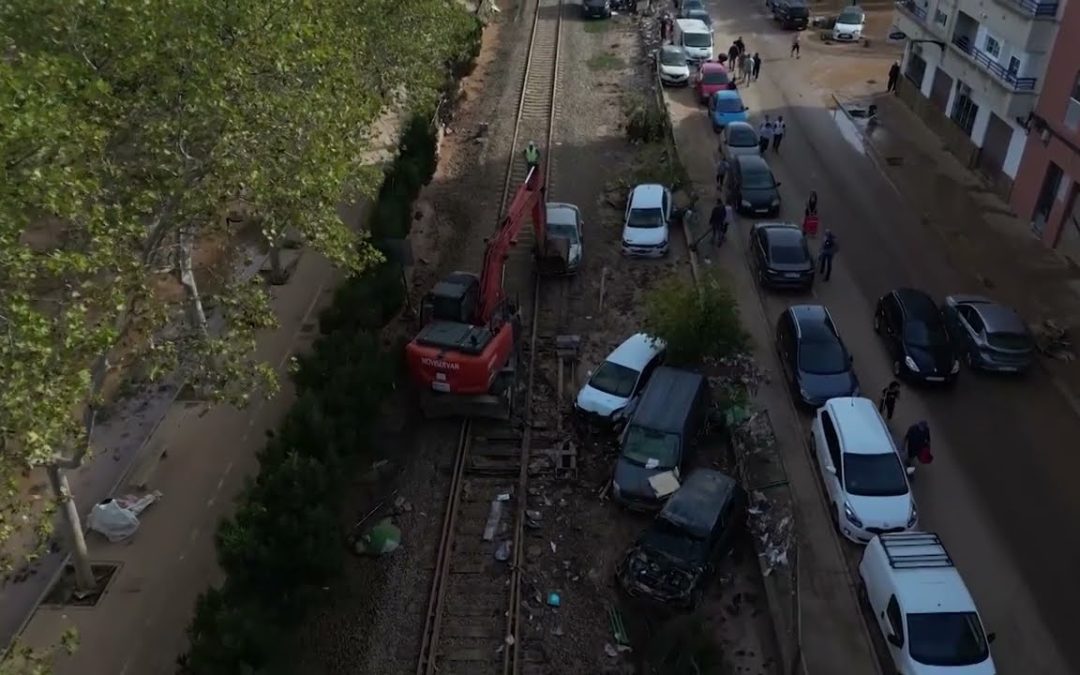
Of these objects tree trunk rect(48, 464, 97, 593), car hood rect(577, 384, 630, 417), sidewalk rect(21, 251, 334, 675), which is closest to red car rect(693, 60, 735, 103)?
car hood rect(577, 384, 630, 417)

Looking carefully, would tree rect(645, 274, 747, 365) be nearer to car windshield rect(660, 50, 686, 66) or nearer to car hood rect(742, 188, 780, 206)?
car hood rect(742, 188, 780, 206)

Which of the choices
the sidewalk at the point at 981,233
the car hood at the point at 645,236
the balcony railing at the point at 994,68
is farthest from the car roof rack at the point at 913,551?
the balcony railing at the point at 994,68

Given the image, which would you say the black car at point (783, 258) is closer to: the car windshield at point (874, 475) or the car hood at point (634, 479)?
the car windshield at point (874, 475)

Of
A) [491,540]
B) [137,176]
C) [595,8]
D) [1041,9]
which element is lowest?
[491,540]

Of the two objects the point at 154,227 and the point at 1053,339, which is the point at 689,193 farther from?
the point at 154,227

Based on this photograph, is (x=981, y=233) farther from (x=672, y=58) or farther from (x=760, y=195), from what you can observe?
(x=672, y=58)

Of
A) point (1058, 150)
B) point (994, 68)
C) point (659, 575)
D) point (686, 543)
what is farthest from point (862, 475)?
point (994, 68)
